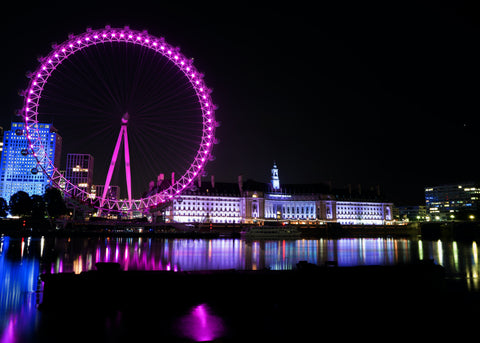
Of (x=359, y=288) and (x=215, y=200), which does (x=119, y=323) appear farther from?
(x=215, y=200)

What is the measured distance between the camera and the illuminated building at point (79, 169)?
154 metres

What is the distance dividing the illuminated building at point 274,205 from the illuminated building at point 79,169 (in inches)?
2751

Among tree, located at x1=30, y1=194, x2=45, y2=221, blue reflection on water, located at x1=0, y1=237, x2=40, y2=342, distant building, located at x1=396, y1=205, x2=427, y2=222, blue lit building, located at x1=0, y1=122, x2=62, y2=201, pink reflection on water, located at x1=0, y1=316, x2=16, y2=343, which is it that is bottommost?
pink reflection on water, located at x1=0, y1=316, x2=16, y2=343

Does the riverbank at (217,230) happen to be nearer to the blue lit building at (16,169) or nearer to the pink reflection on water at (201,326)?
the pink reflection on water at (201,326)

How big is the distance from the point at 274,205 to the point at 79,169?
87.6m

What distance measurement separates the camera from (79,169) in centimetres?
15500

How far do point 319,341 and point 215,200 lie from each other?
317ft

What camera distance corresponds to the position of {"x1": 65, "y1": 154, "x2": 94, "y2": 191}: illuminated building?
505 feet

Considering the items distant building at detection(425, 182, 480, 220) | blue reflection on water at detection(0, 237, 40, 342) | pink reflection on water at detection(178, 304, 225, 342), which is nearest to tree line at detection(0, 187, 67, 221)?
blue reflection on water at detection(0, 237, 40, 342)

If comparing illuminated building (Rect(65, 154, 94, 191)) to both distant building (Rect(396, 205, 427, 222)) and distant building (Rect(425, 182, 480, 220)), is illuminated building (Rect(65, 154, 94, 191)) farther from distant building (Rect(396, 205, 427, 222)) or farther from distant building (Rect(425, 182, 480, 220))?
distant building (Rect(425, 182, 480, 220))

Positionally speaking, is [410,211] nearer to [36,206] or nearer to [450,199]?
[450,199]

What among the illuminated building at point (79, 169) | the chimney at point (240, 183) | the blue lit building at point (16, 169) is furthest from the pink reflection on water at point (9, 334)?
the illuminated building at point (79, 169)

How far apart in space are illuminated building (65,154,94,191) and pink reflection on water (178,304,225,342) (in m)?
153

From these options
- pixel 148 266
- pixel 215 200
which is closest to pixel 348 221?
pixel 215 200
